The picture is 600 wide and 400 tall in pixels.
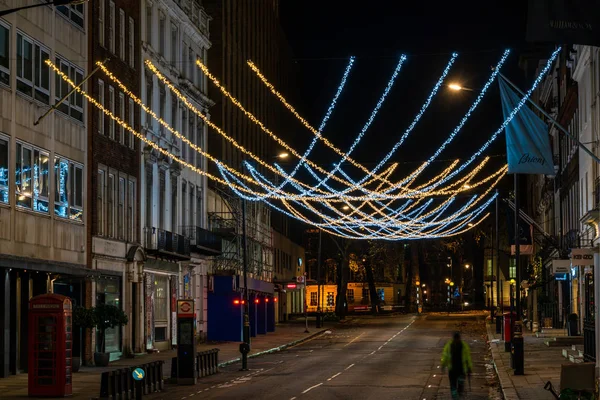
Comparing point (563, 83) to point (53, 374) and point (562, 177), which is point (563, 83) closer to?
point (562, 177)

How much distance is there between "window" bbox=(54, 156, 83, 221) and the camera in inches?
1474

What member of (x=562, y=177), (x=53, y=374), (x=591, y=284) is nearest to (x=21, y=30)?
(x=53, y=374)

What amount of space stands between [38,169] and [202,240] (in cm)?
2090

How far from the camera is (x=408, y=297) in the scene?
105m

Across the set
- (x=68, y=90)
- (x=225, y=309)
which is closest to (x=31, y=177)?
(x=68, y=90)

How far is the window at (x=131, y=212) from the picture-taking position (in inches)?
1783

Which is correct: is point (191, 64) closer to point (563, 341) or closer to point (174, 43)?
point (174, 43)

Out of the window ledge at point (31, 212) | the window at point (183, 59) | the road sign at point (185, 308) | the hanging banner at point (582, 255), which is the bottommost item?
the road sign at point (185, 308)

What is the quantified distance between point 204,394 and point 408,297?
78402mm

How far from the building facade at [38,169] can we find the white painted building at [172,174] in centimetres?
787

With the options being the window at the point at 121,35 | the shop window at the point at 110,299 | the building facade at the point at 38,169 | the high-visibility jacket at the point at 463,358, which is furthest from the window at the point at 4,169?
the high-visibility jacket at the point at 463,358

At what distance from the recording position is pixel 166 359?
1700 inches

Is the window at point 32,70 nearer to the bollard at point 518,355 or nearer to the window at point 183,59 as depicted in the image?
the bollard at point 518,355

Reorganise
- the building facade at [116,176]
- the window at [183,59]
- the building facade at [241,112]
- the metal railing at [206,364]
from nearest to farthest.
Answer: the metal railing at [206,364], the building facade at [116,176], the window at [183,59], the building facade at [241,112]
